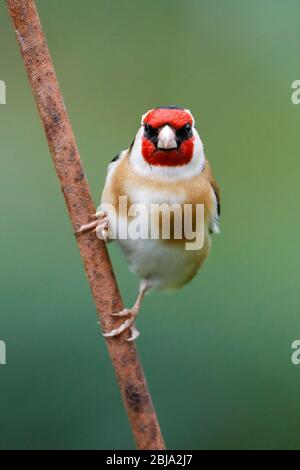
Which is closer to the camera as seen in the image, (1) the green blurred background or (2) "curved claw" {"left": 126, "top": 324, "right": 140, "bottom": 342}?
(2) "curved claw" {"left": 126, "top": 324, "right": 140, "bottom": 342}

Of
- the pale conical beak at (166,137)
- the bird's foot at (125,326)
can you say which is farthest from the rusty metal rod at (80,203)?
the pale conical beak at (166,137)

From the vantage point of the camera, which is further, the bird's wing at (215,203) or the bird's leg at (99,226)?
the bird's wing at (215,203)

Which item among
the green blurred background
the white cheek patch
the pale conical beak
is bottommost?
the green blurred background

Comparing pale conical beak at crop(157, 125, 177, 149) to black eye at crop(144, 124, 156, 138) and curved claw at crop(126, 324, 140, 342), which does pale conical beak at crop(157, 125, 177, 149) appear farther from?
curved claw at crop(126, 324, 140, 342)

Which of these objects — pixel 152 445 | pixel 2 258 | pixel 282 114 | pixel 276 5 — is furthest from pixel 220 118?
pixel 152 445

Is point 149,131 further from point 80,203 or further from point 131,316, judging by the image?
point 131,316

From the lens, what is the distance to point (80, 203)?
1.88m

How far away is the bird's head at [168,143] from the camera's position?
6.81 feet

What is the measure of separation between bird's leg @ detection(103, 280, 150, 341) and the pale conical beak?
420mm

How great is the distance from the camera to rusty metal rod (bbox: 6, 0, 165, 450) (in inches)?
70.2

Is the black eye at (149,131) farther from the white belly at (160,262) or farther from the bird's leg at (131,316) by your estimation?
the bird's leg at (131,316)

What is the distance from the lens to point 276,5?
10.4 ft

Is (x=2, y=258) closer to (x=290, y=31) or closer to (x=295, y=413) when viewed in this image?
(x=295, y=413)

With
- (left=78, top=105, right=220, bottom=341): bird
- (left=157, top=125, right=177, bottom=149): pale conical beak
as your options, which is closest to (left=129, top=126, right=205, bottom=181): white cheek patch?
(left=78, top=105, right=220, bottom=341): bird
